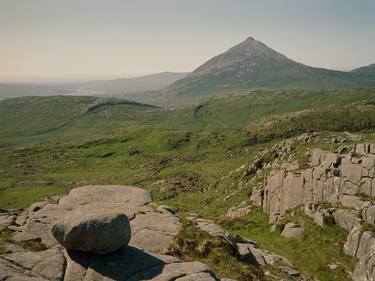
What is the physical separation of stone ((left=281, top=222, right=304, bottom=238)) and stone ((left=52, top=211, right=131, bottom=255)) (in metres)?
27.7

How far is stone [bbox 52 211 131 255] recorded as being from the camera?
23750mm

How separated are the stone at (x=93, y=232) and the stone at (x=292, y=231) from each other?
2772 cm

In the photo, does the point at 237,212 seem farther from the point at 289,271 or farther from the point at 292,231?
the point at 289,271

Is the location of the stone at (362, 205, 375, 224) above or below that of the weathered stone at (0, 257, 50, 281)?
below

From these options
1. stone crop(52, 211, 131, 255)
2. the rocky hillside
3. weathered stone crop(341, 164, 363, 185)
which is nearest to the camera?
the rocky hillside

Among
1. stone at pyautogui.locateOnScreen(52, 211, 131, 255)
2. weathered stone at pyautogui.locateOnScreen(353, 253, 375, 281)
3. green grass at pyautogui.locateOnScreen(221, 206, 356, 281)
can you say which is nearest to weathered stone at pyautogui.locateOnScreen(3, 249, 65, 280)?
stone at pyautogui.locateOnScreen(52, 211, 131, 255)

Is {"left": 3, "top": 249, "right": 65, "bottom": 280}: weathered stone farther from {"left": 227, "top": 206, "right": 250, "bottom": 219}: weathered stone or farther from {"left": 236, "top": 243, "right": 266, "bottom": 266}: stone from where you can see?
{"left": 227, "top": 206, "right": 250, "bottom": 219}: weathered stone

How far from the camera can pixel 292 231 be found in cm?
4716

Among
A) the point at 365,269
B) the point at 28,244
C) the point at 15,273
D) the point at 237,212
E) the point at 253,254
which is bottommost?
the point at 237,212

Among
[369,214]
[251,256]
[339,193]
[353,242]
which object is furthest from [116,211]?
[339,193]

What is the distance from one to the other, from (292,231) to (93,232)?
1192 inches

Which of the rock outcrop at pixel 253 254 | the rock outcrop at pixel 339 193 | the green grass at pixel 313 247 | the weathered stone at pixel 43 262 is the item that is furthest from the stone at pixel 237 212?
the weathered stone at pixel 43 262

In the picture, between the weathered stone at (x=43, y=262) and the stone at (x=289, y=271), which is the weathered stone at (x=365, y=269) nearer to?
the stone at (x=289, y=271)

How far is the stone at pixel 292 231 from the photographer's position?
A: 152ft
